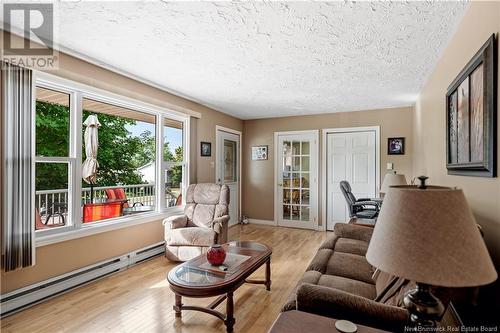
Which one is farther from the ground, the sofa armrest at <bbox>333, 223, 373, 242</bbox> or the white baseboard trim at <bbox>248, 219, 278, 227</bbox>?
the sofa armrest at <bbox>333, 223, 373, 242</bbox>

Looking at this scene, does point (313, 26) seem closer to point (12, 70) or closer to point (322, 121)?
point (12, 70)

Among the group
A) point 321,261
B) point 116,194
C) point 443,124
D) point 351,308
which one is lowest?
point 321,261

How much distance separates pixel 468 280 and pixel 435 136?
2462 mm

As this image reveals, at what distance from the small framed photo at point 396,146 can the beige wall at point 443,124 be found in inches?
61.4

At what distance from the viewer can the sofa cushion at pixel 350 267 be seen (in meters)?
2.04

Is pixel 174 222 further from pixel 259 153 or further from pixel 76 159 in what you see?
pixel 259 153

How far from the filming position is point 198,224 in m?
3.84

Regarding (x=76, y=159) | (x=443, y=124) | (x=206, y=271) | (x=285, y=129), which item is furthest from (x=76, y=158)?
(x=285, y=129)

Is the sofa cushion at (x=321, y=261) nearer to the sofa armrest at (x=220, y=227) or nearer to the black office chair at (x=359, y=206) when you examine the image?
the sofa armrest at (x=220, y=227)

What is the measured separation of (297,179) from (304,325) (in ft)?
15.3

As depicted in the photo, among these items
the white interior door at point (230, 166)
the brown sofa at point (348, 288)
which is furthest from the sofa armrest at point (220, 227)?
the white interior door at point (230, 166)

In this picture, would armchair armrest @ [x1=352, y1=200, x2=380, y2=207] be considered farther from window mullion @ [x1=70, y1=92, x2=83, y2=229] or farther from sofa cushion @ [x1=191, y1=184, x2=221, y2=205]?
window mullion @ [x1=70, y1=92, x2=83, y2=229]

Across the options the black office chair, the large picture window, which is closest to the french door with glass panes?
the black office chair

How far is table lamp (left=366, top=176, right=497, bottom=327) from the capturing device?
2.44 feet
